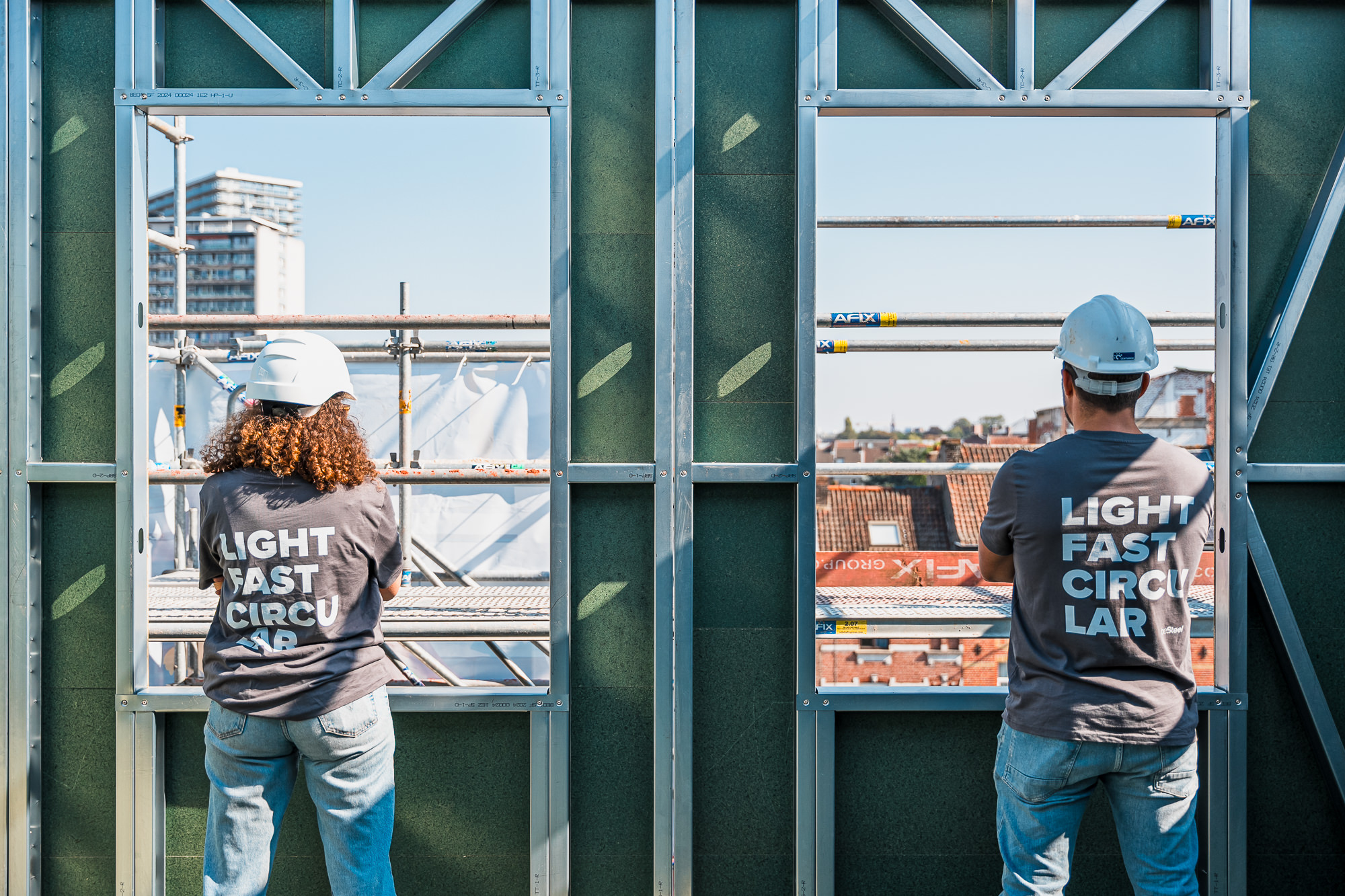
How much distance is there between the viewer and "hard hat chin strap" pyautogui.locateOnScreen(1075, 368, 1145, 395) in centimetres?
173

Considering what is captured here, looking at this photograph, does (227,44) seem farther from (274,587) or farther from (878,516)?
(878,516)

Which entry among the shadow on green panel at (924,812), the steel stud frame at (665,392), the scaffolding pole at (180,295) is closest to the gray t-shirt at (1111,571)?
the steel stud frame at (665,392)

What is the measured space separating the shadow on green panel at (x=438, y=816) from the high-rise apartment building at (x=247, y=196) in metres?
44.1

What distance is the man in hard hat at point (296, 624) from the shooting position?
5.95 feet

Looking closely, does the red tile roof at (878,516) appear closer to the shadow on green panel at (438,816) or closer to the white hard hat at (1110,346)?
the shadow on green panel at (438,816)

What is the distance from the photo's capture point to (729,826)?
8.32 ft

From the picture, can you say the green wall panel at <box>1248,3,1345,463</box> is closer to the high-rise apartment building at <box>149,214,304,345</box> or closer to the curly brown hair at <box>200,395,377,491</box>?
the curly brown hair at <box>200,395,377,491</box>

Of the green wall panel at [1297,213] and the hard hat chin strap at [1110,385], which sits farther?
the green wall panel at [1297,213]

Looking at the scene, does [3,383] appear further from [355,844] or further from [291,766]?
[355,844]

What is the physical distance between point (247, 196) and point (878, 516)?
140ft

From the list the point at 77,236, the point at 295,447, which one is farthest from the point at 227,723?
the point at 77,236

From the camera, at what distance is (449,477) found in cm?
302

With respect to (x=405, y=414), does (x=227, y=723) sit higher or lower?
lower

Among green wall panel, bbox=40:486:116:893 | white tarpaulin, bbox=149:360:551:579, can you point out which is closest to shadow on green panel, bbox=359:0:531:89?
green wall panel, bbox=40:486:116:893
